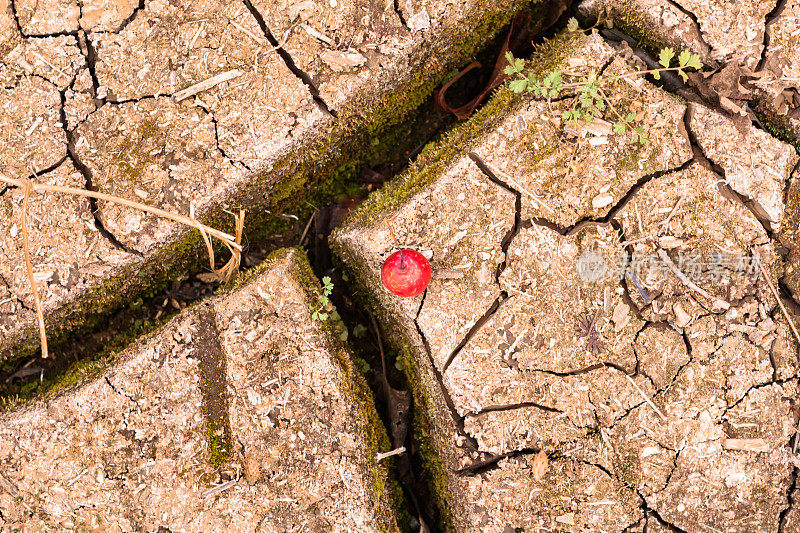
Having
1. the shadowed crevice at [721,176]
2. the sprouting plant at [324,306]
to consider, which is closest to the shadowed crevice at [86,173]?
the sprouting plant at [324,306]

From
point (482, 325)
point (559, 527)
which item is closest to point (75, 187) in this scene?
point (482, 325)

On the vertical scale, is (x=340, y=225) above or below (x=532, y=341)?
above

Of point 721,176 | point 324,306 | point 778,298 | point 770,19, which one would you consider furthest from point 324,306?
point 770,19

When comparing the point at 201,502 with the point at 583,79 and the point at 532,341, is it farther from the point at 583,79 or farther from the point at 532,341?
the point at 583,79

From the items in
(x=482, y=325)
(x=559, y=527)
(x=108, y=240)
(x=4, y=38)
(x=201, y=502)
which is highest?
(x=4, y=38)

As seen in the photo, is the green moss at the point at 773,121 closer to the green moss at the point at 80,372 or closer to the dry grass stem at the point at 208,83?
the dry grass stem at the point at 208,83

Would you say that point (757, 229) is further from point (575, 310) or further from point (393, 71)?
point (393, 71)

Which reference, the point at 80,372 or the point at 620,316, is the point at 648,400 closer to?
the point at 620,316
